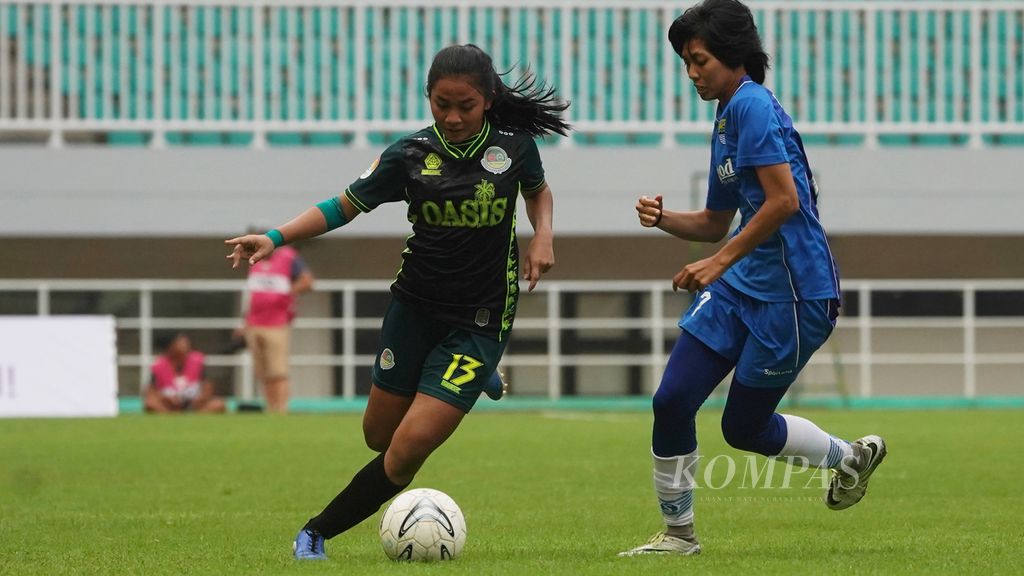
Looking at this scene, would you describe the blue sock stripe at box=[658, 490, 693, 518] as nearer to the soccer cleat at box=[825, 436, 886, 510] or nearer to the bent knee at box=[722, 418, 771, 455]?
the bent knee at box=[722, 418, 771, 455]

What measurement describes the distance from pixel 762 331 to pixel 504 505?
9.42 feet

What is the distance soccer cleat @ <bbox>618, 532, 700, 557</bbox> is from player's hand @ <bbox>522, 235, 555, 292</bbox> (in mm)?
1057

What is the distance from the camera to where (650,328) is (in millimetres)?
24031

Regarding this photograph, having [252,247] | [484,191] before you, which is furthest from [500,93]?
[252,247]

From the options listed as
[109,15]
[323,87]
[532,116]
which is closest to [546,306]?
[323,87]

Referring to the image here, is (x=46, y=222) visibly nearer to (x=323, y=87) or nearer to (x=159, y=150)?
(x=159, y=150)

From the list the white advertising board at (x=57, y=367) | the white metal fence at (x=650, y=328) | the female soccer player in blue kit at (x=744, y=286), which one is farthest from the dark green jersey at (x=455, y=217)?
the white metal fence at (x=650, y=328)

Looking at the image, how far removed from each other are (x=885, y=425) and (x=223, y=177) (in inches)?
430

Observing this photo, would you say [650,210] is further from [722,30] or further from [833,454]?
[833,454]

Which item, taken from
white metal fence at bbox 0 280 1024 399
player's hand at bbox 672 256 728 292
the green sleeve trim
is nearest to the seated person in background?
white metal fence at bbox 0 280 1024 399

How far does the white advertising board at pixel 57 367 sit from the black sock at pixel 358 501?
1245 centimetres

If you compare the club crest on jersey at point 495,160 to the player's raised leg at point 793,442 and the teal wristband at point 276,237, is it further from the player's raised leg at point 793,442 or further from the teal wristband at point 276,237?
the player's raised leg at point 793,442

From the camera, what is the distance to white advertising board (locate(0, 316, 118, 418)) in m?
18.1

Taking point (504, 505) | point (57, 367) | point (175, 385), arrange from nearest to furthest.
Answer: point (504, 505)
point (57, 367)
point (175, 385)
